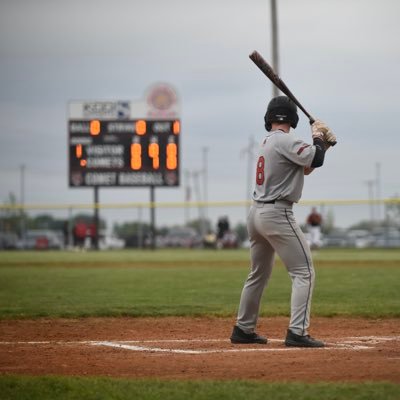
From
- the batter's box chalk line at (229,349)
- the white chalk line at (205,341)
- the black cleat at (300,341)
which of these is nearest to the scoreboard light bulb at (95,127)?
the white chalk line at (205,341)

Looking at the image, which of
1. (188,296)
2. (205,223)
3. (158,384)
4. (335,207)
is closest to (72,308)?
(188,296)

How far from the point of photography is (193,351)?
8.23 meters

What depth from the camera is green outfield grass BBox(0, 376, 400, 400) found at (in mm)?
5777

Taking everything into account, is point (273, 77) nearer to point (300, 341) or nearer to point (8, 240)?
point (300, 341)

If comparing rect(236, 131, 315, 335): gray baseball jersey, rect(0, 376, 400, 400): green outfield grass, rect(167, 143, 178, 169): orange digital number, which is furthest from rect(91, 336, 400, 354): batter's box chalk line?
rect(167, 143, 178, 169): orange digital number

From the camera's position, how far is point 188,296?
15141mm

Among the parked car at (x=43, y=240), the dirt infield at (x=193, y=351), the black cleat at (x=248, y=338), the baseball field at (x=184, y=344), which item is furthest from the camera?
the parked car at (x=43, y=240)

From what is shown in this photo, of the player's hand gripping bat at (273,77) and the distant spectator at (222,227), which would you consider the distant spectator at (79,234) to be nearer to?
the distant spectator at (222,227)

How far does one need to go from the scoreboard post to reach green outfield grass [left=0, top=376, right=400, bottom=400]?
30.1m

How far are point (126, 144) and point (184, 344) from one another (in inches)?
1112

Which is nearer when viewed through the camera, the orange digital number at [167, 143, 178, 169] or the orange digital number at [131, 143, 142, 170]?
the orange digital number at [167, 143, 178, 169]

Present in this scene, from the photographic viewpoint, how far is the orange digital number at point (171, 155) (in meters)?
36.4

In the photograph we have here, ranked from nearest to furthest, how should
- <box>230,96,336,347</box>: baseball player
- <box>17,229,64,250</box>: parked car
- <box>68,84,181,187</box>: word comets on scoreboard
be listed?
<box>230,96,336,347</box>: baseball player < <box>68,84,181,187</box>: word comets on scoreboard < <box>17,229,64,250</box>: parked car

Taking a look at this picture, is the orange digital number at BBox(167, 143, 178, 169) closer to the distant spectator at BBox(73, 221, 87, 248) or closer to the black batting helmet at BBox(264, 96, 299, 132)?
the distant spectator at BBox(73, 221, 87, 248)
